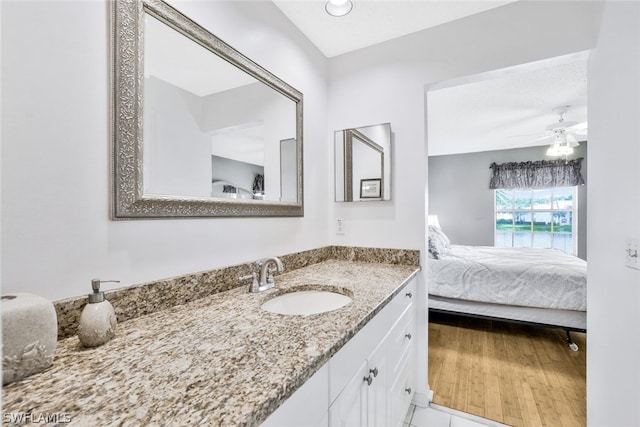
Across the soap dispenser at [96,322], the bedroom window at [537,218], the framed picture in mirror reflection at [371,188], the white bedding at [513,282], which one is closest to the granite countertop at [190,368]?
the soap dispenser at [96,322]

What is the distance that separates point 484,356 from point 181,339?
251 cm

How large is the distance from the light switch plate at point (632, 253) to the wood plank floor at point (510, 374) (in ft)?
4.01

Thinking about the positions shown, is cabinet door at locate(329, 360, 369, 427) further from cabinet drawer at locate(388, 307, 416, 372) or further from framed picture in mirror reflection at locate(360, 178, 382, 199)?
framed picture in mirror reflection at locate(360, 178, 382, 199)

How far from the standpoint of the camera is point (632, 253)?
91 cm

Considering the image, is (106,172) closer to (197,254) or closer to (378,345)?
(197,254)

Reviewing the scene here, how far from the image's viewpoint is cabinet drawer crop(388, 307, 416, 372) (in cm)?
123

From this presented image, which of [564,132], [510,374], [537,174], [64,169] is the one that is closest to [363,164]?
[64,169]

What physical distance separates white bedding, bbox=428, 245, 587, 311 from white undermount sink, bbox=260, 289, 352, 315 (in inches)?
76.9

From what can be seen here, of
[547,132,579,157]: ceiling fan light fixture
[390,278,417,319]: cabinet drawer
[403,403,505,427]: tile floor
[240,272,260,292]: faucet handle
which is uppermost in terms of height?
[547,132,579,157]: ceiling fan light fixture

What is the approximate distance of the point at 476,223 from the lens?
17.9 ft

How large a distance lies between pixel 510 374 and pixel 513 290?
82 cm

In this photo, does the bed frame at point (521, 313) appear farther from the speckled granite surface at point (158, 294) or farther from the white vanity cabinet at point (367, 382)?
the speckled granite surface at point (158, 294)

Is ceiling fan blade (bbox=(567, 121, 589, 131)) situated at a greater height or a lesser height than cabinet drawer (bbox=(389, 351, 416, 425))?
greater

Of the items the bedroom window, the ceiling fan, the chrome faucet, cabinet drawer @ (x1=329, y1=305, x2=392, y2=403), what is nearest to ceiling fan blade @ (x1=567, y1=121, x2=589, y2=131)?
the ceiling fan
